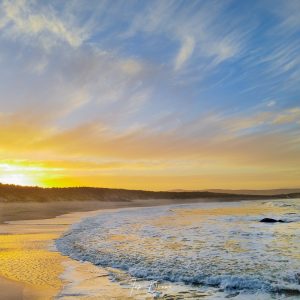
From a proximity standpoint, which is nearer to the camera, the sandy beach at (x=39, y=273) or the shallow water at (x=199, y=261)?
the sandy beach at (x=39, y=273)

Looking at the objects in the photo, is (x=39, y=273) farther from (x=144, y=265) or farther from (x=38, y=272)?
(x=144, y=265)

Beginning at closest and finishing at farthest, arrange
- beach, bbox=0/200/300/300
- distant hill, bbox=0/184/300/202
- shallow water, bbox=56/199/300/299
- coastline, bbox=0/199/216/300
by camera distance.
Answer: coastline, bbox=0/199/216/300 → beach, bbox=0/200/300/300 → shallow water, bbox=56/199/300/299 → distant hill, bbox=0/184/300/202

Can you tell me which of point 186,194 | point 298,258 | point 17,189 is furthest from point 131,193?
point 298,258

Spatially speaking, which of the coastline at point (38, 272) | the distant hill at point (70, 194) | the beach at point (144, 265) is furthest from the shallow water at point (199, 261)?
the distant hill at point (70, 194)

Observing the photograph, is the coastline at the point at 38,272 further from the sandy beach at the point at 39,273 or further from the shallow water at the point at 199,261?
the shallow water at the point at 199,261

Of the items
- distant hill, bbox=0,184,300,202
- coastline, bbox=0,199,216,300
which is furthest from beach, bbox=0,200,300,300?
distant hill, bbox=0,184,300,202

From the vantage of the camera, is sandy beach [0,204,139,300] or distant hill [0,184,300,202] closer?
sandy beach [0,204,139,300]

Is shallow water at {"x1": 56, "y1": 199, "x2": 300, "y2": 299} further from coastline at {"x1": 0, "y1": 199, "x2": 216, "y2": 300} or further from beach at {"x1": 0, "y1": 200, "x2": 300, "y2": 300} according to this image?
coastline at {"x1": 0, "y1": 199, "x2": 216, "y2": 300}

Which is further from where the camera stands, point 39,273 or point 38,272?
point 38,272

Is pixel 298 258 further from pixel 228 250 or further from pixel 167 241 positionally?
pixel 167 241

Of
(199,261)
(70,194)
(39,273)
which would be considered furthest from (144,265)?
(70,194)

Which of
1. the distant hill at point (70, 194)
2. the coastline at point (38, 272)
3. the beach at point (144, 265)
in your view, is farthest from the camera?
the distant hill at point (70, 194)

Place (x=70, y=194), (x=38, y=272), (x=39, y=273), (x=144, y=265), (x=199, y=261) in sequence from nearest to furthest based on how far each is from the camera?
(x=39, y=273), (x=38, y=272), (x=144, y=265), (x=199, y=261), (x=70, y=194)

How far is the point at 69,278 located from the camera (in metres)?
10.3
